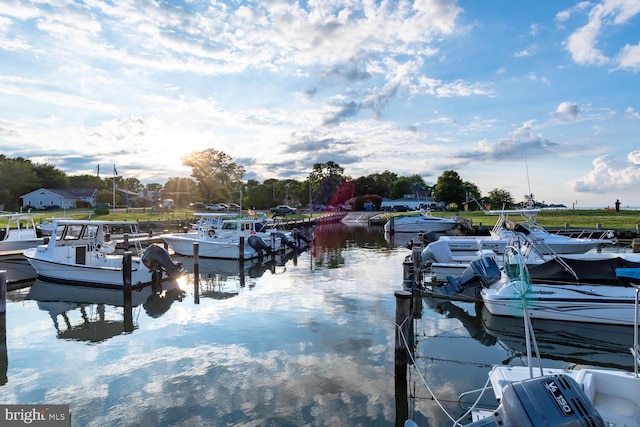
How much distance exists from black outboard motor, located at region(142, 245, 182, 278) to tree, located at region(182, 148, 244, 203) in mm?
67630

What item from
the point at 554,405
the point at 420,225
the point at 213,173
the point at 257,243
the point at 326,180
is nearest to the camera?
the point at 554,405

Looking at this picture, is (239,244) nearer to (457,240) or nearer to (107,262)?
(107,262)

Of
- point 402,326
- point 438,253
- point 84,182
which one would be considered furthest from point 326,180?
point 402,326

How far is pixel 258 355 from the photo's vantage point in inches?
360

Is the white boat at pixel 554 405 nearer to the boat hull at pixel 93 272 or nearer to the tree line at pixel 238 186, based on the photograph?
the boat hull at pixel 93 272

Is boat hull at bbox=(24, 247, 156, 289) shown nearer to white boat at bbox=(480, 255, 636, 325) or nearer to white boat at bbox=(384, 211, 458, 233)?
white boat at bbox=(480, 255, 636, 325)

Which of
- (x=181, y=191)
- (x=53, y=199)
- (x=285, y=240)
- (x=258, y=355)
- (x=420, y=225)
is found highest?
(x=181, y=191)

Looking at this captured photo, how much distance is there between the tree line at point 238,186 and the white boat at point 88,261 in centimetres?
5417

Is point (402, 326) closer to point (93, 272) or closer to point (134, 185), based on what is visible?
point (93, 272)

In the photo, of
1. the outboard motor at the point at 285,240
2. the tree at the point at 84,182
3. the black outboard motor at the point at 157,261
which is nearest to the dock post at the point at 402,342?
the black outboard motor at the point at 157,261

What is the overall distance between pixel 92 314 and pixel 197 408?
766 cm

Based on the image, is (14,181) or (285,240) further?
(14,181)

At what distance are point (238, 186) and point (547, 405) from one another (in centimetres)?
9279

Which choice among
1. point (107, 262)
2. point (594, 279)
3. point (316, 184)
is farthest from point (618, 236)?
point (316, 184)
